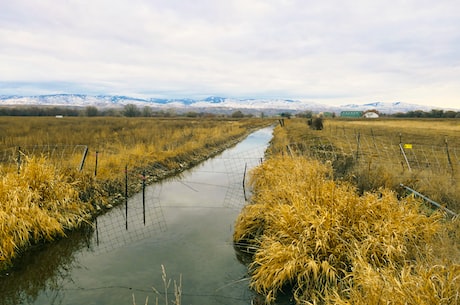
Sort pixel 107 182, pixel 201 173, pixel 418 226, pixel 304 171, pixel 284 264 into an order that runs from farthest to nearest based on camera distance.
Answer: pixel 201 173 < pixel 107 182 < pixel 304 171 < pixel 418 226 < pixel 284 264

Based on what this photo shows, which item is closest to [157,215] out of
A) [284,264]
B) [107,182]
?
[107,182]

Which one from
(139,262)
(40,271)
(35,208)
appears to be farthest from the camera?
(35,208)

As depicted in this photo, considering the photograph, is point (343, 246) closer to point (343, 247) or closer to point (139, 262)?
point (343, 247)

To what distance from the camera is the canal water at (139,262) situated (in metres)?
6.05

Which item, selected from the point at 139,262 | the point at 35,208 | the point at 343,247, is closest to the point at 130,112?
the point at 35,208

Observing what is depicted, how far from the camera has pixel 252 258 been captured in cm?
736

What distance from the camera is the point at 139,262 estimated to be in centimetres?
733

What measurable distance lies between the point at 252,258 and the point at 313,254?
6.30 feet

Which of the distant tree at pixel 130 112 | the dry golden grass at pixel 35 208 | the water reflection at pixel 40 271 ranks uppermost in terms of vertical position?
the distant tree at pixel 130 112

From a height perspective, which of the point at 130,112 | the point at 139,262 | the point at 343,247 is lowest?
the point at 139,262

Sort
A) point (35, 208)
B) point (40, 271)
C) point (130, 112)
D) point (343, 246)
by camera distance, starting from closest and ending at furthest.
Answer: point (343, 246) < point (40, 271) < point (35, 208) < point (130, 112)

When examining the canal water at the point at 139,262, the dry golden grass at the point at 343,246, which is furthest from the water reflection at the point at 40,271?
the dry golden grass at the point at 343,246

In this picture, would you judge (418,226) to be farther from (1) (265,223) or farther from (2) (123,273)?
(2) (123,273)

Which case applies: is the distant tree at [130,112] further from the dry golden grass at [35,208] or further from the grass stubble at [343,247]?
the grass stubble at [343,247]
